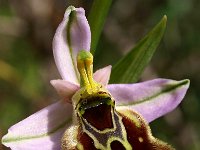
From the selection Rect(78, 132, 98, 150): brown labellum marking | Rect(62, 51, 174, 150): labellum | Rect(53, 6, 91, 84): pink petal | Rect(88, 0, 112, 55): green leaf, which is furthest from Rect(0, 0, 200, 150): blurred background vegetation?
Rect(78, 132, 98, 150): brown labellum marking

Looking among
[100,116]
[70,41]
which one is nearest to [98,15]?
[70,41]

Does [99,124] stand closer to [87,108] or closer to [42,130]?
[87,108]

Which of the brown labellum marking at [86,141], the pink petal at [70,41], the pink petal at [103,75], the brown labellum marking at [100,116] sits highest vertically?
the pink petal at [70,41]

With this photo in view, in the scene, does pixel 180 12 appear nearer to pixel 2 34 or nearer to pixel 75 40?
pixel 2 34

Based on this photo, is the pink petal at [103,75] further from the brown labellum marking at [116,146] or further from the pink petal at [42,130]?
the brown labellum marking at [116,146]

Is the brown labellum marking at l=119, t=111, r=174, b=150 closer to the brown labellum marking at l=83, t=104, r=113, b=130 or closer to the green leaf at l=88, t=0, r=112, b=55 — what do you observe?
the brown labellum marking at l=83, t=104, r=113, b=130

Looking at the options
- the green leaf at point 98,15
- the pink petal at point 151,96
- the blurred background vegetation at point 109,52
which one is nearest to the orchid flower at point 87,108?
the pink petal at point 151,96

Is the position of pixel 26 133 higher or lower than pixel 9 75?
lower

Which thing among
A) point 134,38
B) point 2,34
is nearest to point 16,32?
point 2,34
